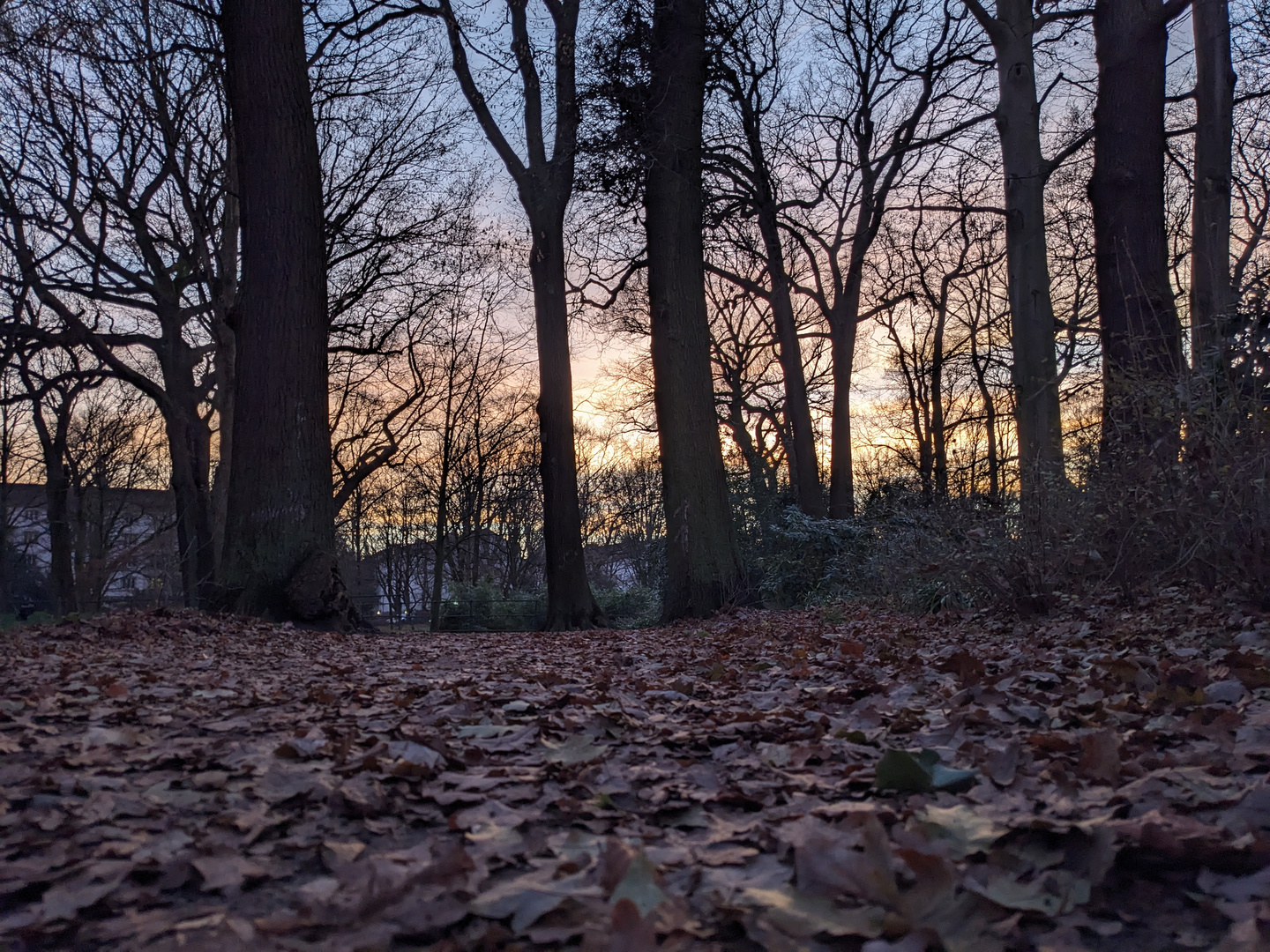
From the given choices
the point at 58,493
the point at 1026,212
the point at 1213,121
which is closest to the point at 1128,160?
the point at 1026,212

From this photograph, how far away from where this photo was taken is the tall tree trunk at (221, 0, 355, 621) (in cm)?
743

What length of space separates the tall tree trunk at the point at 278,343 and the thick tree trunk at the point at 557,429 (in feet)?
12.2

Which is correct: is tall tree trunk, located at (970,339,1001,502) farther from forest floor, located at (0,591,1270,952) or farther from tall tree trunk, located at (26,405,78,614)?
tall tree trunk, located at (26,405,78,614)

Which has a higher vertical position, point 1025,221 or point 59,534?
point 1025,221

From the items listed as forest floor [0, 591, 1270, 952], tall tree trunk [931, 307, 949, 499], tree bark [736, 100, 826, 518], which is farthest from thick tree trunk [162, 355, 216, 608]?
tall tree trunk [931, 307, 949, 499]

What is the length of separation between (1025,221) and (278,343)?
26.8 ft

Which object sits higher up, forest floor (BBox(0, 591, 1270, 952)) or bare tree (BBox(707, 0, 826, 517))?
bare tree (BBox(707, 0, 826, 517))

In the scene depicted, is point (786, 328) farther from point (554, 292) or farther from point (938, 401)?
point (938, 401)

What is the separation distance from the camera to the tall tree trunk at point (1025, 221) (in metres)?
9.45

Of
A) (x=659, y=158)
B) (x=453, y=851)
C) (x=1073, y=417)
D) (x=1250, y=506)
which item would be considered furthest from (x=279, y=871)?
(x=1073, y=417)

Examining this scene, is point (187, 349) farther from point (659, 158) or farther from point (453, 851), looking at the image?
point (453, 851)

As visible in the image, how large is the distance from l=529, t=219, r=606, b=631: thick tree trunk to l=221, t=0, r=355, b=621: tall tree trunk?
3722 millimetres

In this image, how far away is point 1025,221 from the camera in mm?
9688

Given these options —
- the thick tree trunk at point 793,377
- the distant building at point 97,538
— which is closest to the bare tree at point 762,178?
the thick tree trunk at point 793,377
